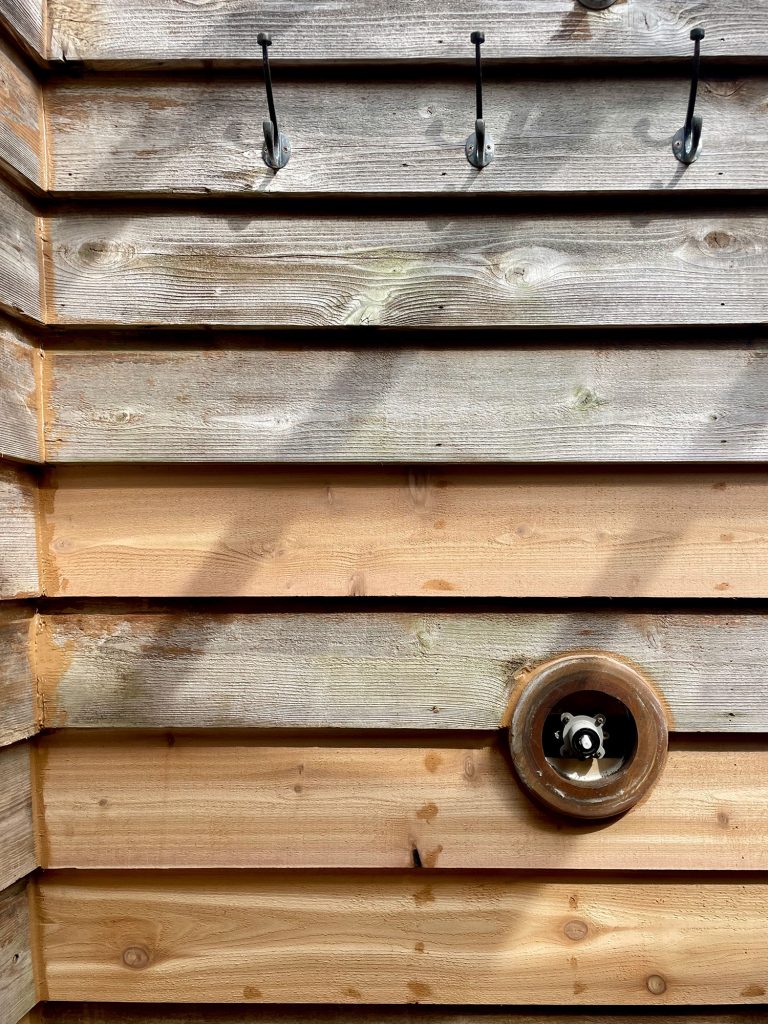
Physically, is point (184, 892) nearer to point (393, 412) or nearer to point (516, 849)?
point (516, 849)

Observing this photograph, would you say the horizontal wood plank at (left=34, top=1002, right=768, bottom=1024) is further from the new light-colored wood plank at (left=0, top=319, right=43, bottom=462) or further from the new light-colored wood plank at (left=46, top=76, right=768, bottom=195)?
the new light-colored wood plank at (left=46, top=76, right=768, bottom=195)

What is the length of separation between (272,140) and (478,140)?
317 millimetres

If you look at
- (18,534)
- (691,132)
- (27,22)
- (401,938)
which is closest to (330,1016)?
(401,938)

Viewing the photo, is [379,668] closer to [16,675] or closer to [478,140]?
[16,675]

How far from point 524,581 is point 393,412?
1.11ft

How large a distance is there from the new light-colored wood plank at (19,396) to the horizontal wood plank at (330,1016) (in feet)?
2.95

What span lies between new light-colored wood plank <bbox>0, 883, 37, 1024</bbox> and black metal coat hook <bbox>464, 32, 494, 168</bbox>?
4.39 feet

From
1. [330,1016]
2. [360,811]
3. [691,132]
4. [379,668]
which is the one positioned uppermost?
[691,132]

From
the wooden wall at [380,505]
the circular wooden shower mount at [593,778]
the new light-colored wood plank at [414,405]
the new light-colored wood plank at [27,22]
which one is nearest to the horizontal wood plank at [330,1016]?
the wooden wall at [380,505]

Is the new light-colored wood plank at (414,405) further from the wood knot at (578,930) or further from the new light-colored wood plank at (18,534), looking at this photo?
the wood knot at (578,930)

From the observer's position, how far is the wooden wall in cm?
120

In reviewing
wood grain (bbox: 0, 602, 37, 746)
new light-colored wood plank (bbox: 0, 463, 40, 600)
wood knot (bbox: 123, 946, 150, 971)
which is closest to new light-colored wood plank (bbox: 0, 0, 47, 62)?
new light-colored wood plank (bbox: 0, 463, 40, 600)

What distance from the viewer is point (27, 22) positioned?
1.15m

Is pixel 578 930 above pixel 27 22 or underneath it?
underneath
